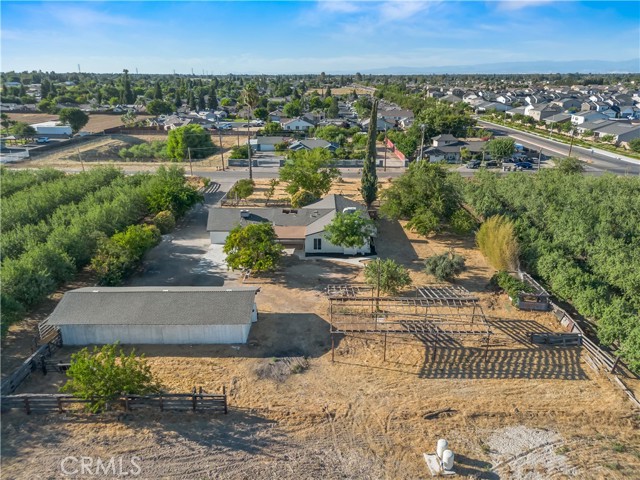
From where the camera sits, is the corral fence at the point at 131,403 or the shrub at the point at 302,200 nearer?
the corral fence at the point at 131,403

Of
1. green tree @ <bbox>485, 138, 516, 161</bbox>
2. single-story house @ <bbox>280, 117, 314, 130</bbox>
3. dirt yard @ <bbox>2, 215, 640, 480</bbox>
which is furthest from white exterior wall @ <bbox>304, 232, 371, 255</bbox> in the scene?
single-story house @ <bbox>280, 117, 314, 130</bbox>

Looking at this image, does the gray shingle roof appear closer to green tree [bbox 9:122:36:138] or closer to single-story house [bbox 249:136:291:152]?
single-story house [bbox 249:136:291:152]

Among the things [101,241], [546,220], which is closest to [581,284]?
[546,220]

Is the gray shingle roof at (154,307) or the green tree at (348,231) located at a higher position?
the green tree at (348,231)

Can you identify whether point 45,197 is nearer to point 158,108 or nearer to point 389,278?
point 389,278

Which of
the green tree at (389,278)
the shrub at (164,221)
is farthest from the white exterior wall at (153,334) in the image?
the shrub at (164,221)

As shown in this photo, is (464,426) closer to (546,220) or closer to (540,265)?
(540,265)

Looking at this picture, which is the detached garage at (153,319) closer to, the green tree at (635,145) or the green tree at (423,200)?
the green tree at (423,200)
